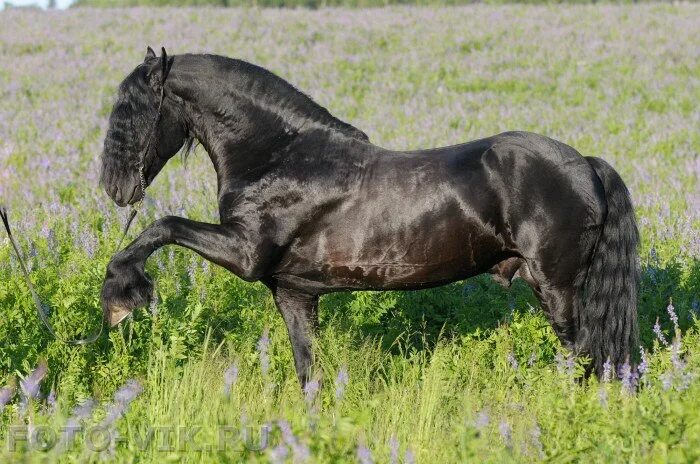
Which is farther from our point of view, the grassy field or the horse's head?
the horse's head

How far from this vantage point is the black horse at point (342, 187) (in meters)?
4.98

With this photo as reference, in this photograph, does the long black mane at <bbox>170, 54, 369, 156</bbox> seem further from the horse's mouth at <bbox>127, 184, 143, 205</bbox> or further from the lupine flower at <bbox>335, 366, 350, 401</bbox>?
the lupine flower at <bbox>335, 366, 350, 401</bbox>

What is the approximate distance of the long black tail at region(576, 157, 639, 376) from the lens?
210 inches

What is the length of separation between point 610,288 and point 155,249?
8.70 feet

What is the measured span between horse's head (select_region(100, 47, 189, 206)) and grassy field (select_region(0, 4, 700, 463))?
2.57 feet

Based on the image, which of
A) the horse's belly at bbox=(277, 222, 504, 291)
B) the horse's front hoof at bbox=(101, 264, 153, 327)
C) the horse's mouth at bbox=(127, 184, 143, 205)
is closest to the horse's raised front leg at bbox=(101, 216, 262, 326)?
the horse's front hoof at bbox=(101, 264, 153, 327)

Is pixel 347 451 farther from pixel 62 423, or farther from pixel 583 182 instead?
pixel 583 182

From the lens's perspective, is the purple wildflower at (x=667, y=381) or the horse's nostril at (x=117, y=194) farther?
the horse's nostril at (x=117, y=194)

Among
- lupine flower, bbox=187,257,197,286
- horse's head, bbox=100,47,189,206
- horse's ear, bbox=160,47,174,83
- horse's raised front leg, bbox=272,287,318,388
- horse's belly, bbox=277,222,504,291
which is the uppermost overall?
horse's ear, bbox=160,47,174,83

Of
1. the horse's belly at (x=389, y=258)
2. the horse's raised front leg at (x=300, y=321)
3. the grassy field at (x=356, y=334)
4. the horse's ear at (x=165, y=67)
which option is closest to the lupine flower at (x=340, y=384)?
the grassy field at (x=356, y=334)

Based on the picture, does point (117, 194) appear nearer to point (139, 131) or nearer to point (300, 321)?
point (139, 131)

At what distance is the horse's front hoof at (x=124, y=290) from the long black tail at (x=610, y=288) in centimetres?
254

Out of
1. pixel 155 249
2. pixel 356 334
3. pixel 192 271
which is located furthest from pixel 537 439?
pixel 192 271

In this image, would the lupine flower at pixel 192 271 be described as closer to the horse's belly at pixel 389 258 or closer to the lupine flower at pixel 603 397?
the horse's belly at pixel 389 258
